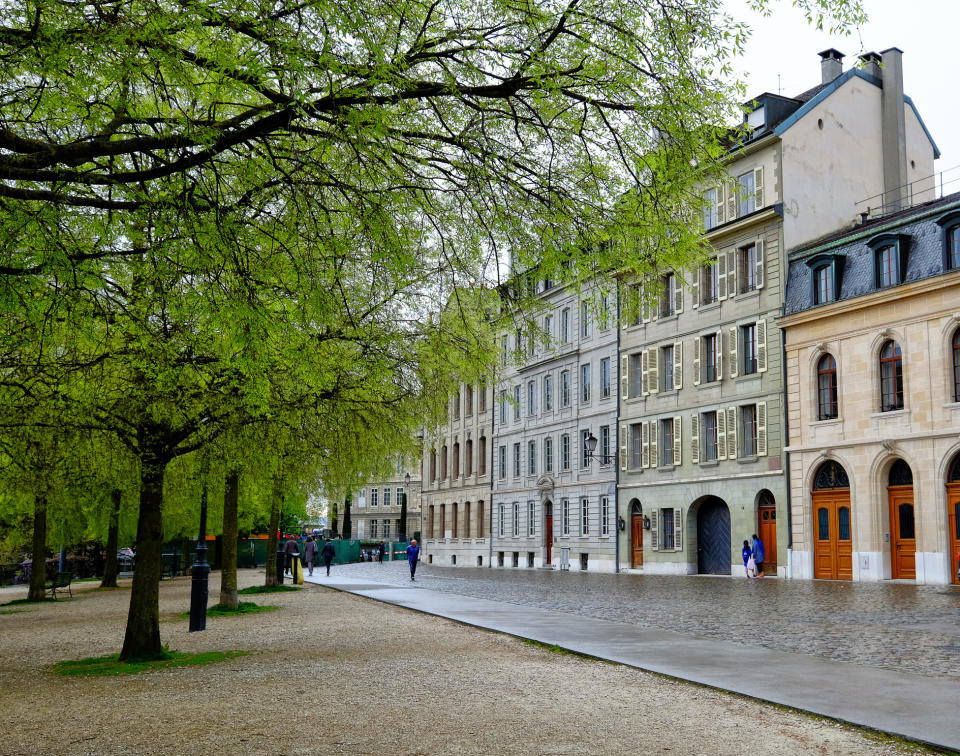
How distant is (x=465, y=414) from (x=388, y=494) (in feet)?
163

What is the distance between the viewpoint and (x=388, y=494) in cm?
11281

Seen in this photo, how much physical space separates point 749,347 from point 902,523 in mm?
9049

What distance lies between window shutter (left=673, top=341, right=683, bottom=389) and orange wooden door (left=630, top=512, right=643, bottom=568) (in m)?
6.26

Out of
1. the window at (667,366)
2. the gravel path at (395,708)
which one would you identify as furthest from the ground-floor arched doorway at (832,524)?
the gravel path at (395,708)

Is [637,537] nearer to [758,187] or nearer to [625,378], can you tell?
[625,378]

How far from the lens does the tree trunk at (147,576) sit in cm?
1343

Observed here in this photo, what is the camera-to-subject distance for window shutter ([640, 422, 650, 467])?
142 ft

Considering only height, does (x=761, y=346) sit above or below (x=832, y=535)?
above

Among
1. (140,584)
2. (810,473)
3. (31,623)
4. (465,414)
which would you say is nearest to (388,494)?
(465,414)

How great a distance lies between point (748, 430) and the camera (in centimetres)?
3762

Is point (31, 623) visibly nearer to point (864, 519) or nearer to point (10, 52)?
point (10, 52)

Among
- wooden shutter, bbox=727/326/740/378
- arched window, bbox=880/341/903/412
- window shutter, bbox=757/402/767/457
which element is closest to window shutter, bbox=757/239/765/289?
wooden shutter, bbox=727/326/740/378

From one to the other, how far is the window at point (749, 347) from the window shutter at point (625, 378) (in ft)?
25.6

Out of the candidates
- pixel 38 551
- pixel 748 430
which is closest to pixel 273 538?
pixel 38 551
